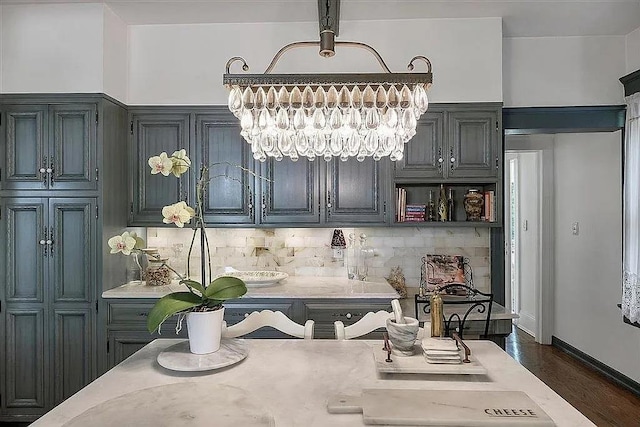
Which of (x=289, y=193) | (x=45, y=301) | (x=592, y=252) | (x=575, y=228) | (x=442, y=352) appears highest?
(x=289, y=193)

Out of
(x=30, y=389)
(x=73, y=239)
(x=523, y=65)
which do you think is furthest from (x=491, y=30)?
(x=30, y=389)

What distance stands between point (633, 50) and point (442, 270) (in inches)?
92.0

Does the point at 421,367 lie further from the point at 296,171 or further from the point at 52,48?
the point at 52,48

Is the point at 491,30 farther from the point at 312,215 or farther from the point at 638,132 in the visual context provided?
the point at 312,215

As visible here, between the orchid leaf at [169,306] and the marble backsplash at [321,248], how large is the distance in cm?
211

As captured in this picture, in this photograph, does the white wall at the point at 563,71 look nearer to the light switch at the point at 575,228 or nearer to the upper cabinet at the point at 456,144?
the upper cabinet at the point at 456,144

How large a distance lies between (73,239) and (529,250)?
4.98 metres

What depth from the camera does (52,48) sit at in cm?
335

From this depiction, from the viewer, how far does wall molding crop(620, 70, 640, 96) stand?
11.9ft


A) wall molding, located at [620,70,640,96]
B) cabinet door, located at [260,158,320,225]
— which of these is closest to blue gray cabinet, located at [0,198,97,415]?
cabinet door, located at [260,158,320,225]

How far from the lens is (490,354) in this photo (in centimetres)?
192

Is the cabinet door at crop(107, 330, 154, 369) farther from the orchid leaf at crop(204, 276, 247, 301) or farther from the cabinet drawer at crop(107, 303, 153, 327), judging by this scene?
the orchid leaf at crop(204, 276, 247, 301)

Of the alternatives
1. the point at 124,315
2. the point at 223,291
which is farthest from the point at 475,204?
the point at 124,315

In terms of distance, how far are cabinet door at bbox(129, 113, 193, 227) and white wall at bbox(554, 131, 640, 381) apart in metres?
3.72
